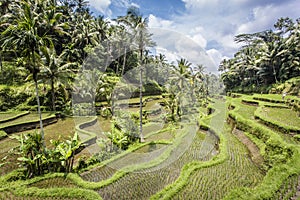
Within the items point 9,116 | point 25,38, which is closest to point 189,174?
point 25,38

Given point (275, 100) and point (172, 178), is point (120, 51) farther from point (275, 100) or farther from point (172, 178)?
point (172, 178)

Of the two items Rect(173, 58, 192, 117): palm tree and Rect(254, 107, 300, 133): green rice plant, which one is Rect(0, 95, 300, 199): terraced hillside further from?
Rect(173, 58, 192, 117): palm tree

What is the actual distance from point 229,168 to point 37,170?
8476 millimetres

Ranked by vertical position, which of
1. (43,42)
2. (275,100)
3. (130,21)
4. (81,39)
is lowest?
(275,100)

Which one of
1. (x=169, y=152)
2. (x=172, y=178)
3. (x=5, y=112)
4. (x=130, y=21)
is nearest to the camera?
(x=172, y=178)

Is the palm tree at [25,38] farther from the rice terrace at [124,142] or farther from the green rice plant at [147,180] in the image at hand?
the green rice plant at [147,180]

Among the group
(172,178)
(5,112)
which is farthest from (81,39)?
(172,178)

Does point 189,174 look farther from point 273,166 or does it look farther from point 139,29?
point 139,29

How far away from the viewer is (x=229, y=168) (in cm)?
881

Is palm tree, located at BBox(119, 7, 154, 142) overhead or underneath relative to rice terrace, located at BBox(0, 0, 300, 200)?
overhead

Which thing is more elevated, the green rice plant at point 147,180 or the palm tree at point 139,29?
the palm tree at point 139,29

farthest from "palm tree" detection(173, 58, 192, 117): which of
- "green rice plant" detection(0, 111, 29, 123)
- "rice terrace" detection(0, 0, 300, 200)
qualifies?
"green rice plant" detection(0, 111, 29, 123)

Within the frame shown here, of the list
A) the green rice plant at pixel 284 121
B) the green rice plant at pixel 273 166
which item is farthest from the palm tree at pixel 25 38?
the green rice plant at pixel 284 121

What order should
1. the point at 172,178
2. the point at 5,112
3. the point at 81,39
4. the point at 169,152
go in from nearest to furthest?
the point at 172,178, the point at 169,152, the point at 5,112, the point at 81,39
